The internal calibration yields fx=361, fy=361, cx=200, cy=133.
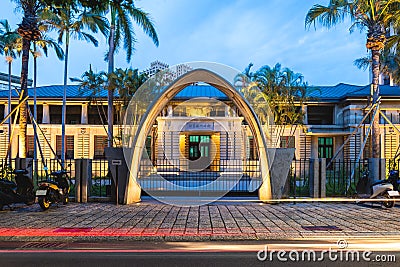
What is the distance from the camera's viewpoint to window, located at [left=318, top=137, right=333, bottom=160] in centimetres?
4022

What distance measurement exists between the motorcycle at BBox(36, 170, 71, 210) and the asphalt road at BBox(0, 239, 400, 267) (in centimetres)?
319

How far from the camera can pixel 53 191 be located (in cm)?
1069

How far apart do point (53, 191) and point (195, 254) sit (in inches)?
243

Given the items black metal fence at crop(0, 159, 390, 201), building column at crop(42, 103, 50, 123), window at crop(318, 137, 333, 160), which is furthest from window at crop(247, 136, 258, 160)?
building column at crop(42, 103, 50, 123)

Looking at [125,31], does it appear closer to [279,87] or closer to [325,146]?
[279,87]

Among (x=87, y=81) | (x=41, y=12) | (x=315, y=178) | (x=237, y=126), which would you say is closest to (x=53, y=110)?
(x=87, y=81)

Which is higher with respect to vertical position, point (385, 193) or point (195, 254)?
point (385, 193)

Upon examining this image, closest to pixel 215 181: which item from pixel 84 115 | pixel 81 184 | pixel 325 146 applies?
pixel 81 184

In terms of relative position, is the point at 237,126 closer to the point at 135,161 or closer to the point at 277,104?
the point at 277,104

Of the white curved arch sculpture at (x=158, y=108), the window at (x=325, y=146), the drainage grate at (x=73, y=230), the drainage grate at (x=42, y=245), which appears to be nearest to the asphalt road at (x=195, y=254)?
the drainage grate at (x=42, y=245)

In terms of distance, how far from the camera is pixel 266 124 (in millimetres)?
12898

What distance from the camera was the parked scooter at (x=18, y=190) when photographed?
10.3 metres

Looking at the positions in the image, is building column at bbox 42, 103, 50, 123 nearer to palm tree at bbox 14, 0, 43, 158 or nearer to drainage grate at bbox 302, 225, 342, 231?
palm tree at bbox 14, 0, 43, 158

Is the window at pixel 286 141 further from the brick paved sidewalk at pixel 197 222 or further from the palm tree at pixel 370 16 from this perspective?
the brick paved sidewalk at pixel 197 222
